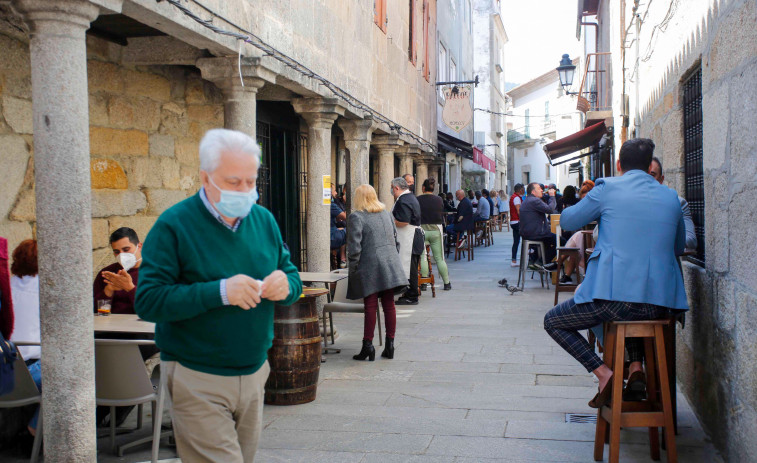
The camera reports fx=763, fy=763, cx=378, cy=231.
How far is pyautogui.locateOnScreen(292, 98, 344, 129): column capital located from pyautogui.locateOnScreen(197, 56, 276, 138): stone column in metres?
2.09

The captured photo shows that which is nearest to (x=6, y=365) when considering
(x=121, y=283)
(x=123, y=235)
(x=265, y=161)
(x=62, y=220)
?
(x=62, y=220)

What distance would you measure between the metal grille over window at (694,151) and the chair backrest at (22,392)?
4184mm

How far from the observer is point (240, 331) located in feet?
8.56

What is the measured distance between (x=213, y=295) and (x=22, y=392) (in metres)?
2.40

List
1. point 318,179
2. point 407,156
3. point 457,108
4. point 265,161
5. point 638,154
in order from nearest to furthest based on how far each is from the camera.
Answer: point 638,154
point 318,179
point 265,161
point 407,156
point 457,108

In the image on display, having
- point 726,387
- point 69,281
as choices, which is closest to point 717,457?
point 726,387

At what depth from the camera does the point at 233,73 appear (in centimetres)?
654

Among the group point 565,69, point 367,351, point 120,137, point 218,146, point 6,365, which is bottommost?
point 367,351

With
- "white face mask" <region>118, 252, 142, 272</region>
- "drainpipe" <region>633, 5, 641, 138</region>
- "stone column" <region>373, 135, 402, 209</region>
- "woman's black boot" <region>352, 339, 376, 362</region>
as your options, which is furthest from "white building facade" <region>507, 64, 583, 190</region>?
"white face mask" <region>118, 252, 142, 272</region>

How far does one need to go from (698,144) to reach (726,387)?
1915 millimetres

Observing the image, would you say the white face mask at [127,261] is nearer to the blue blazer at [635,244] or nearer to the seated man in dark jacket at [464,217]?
the blue blazer at [635,244]

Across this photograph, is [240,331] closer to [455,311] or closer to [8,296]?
[8,296]

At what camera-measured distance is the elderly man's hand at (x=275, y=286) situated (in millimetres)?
2510

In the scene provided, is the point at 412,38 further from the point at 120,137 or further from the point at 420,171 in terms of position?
the point at 120,137
